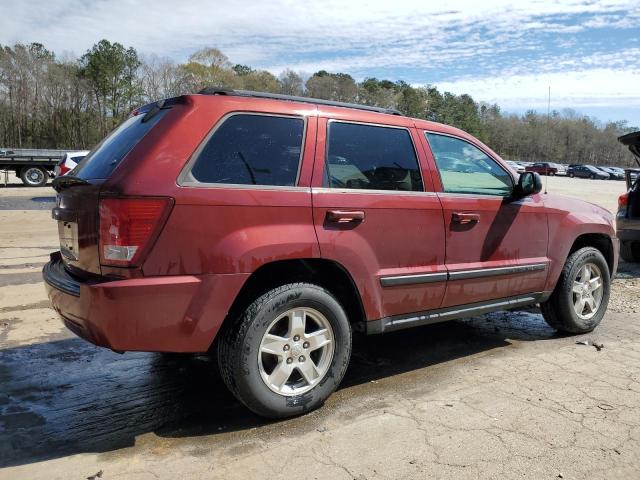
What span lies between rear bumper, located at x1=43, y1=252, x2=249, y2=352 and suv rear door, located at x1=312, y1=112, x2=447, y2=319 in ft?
2.44

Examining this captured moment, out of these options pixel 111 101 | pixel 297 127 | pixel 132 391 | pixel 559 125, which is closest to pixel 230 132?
pixel 297 127

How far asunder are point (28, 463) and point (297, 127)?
7.84 ft

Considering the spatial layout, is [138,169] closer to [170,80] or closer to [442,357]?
[442,357]

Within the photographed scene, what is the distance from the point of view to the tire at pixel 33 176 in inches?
961

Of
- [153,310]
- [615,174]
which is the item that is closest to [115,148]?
[153,310]

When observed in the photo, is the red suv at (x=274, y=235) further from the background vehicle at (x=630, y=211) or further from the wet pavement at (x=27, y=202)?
the wet pavement at (x=27, y=202)

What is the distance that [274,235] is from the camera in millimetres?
3152

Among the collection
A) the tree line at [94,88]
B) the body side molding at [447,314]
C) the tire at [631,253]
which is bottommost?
the tire at [631,253]

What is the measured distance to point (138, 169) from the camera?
2908mm

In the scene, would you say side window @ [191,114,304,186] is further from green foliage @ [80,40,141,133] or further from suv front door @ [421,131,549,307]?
green foliage @ [80,40,141,133]

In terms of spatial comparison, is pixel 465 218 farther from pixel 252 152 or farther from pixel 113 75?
pixel 113 75

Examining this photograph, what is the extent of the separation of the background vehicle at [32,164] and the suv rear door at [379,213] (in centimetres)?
2366

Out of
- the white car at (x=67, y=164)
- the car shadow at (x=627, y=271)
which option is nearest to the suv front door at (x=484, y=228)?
the car shadow at (x=627, y=271)

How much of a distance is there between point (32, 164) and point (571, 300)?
24.8 meters
